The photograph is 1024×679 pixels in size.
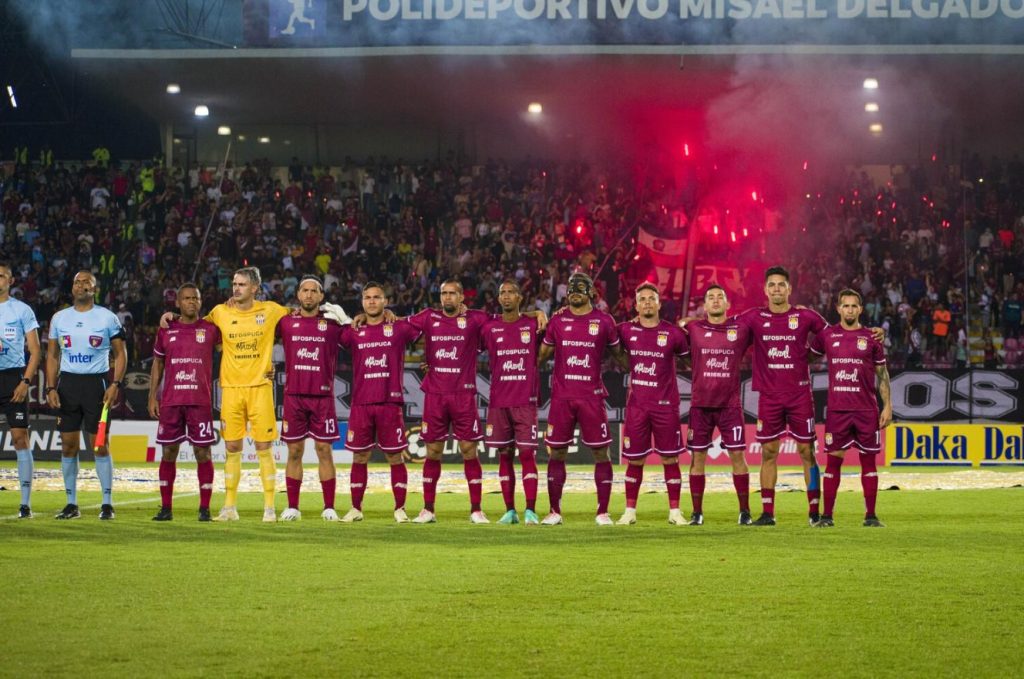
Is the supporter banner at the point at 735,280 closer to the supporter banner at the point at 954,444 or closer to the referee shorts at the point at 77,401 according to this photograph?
the supporter banner at the point at 954,444

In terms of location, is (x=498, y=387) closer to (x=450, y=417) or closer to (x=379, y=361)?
(x=450, y=417)

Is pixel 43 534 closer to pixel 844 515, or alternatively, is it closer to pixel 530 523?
pixel 530 523

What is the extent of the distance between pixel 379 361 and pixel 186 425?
1941 mm

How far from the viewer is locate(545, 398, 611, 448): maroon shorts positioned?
12766 mm

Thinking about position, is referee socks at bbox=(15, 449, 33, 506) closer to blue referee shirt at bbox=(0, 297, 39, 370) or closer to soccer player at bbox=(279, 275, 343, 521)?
blue referee shirt at bbox=(0, 297, 39, 370)

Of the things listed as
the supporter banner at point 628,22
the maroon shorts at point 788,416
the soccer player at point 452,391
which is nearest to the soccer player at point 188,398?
the soccer player at point 452,391

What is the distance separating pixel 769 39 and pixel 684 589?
20800 millimetres

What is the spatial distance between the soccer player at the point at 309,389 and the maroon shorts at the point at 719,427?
3.40m

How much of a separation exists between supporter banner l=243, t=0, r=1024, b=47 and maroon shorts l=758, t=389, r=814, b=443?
1577 centimetres

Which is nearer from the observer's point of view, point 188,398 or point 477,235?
point 188,398

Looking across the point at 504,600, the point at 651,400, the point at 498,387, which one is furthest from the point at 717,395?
the point at 504,600

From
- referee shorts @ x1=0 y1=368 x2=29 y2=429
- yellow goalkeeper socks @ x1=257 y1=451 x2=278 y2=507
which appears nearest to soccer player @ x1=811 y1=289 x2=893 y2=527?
yellow goalkeeper socks @ x1=257 y1=451 x2=278 y2=507

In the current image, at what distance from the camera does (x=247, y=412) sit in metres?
13.1

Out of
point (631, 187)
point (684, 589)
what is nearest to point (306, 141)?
point (631, 187)
